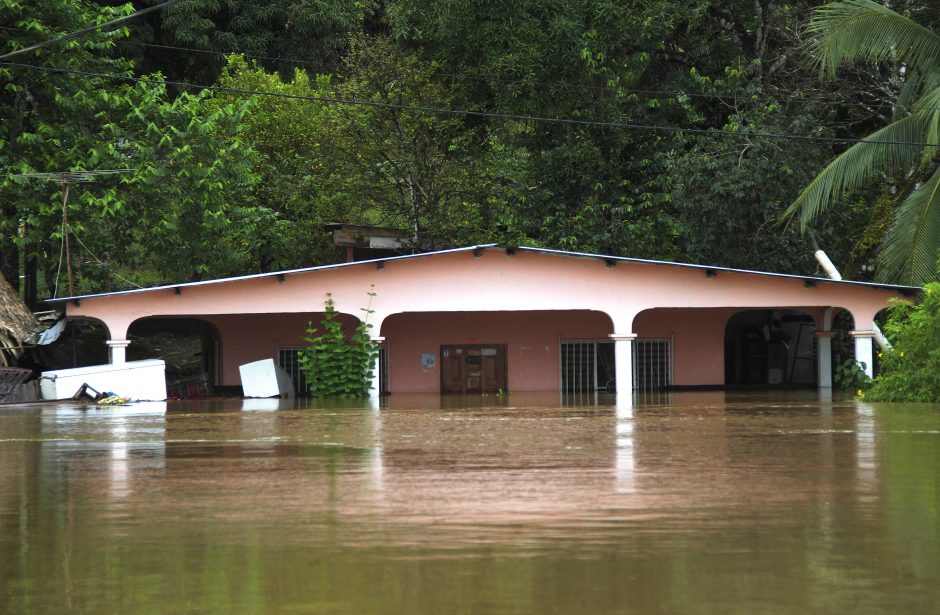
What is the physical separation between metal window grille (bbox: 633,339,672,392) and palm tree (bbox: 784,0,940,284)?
5853 mm

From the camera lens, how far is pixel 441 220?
3722cm

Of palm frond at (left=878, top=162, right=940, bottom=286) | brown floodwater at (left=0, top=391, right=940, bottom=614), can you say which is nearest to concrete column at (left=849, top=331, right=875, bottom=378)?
palm frond at (left=878, top=162, right=940, bottom=286)

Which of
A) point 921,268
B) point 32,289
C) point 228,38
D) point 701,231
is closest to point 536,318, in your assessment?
point 701,231

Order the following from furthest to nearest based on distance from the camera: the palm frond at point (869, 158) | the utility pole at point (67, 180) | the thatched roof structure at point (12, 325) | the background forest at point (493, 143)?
the background forest at point (493, 143)
the utility pole at point (67, 180)
the thatched roof structure at point (12, 325)
the palm frond at point (869, 158)

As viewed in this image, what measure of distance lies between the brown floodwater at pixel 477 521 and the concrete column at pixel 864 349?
1026 cm

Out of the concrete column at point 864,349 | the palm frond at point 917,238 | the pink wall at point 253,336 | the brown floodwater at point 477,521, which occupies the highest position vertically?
the palm frond at point 917,238

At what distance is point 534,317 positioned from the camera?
104 ft

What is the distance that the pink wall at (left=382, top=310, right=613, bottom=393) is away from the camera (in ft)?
Result: 104

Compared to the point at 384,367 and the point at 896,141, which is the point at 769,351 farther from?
the point at 384,367

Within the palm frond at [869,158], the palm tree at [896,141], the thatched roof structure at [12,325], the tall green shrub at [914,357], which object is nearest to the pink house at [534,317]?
the palm tree at [896,141]

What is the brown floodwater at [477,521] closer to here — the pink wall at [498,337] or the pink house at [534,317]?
the pink house at [534,317]

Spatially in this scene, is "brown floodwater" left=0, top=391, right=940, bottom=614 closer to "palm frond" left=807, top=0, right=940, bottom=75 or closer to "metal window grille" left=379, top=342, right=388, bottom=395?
"palm frond" left=807, top=0, right=940, bottom=75

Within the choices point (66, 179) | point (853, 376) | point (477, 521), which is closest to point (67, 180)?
point (66, 179)

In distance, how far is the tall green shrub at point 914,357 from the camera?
2373 cm
